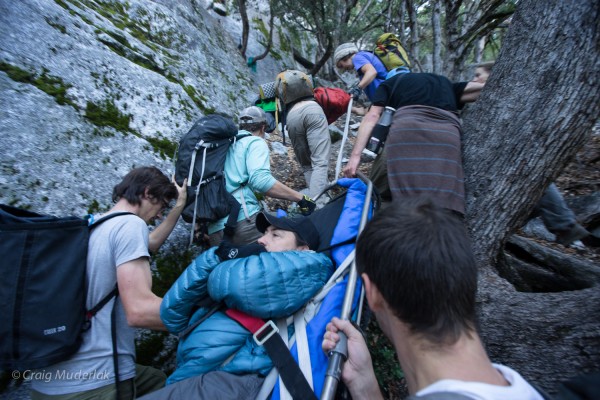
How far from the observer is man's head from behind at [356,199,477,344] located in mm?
1153

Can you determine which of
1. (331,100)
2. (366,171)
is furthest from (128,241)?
(366,171)

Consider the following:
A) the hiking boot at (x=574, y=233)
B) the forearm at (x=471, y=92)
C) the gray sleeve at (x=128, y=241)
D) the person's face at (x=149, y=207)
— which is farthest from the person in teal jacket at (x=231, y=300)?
the hiking boot at (x=574, y=233)

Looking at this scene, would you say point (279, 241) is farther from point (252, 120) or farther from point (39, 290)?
point (252, 120)

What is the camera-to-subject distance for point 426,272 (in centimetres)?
117

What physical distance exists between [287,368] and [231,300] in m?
0.48

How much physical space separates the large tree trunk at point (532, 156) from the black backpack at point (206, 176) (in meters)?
2.40

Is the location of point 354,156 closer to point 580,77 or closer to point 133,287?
point 580,77

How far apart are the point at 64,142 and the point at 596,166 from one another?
7668 millimetres

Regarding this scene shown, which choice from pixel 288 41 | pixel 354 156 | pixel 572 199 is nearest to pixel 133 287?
pixel 354 156

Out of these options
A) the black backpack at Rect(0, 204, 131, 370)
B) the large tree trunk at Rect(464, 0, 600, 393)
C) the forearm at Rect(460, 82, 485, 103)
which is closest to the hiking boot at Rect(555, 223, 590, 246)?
the large tree trunk at Rect(464, 0, 600, 393)

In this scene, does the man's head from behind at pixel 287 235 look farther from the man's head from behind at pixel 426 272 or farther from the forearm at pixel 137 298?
the man's head from behind at pixel 426 272

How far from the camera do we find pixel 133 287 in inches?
78.9

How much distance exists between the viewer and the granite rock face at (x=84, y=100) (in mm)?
2930

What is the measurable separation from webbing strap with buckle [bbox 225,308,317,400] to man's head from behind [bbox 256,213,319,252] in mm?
763
